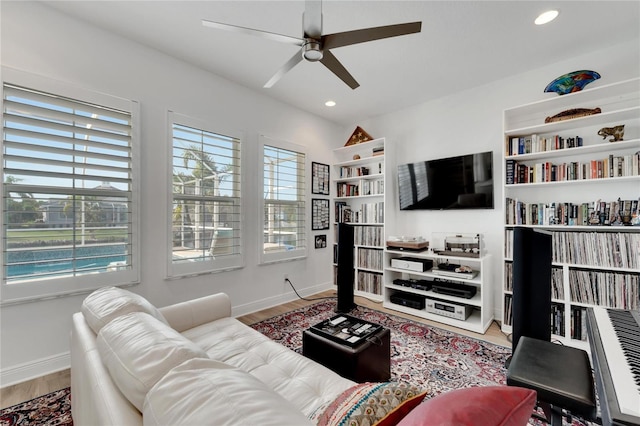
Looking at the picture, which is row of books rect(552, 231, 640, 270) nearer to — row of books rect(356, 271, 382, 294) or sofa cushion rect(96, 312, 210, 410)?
row of books rect(356, 271, 382, 294)

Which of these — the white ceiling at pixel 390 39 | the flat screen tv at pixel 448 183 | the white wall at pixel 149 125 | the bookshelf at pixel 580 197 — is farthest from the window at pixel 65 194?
the bookshelf at pixel 580 197

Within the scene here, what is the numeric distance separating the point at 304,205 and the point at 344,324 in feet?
7.38

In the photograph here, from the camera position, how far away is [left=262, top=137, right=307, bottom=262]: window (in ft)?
11.6

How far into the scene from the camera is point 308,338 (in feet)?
6.02

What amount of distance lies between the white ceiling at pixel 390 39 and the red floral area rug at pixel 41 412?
277 centimetres

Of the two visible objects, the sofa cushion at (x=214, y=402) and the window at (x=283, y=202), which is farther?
the window at (x=283, y=202)

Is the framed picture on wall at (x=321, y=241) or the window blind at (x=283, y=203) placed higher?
the window blind at (x=283, y=203)

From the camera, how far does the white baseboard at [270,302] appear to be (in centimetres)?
323

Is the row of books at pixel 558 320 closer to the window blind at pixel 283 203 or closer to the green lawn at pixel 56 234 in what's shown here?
the window blind at pixel 283 203

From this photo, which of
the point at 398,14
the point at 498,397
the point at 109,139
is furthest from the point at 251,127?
the point at 498,397

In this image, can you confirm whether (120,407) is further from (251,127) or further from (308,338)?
(251,127)

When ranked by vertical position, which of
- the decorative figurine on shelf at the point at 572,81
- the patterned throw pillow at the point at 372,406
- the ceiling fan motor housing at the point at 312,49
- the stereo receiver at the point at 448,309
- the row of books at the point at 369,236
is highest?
the decorative figurine on shelf at the point at 572,81

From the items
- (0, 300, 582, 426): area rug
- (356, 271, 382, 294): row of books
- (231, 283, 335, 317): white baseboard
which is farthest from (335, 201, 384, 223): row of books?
(0, 300, 582, 426): area rug

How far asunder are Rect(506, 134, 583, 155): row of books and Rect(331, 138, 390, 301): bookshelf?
57.8 inches
